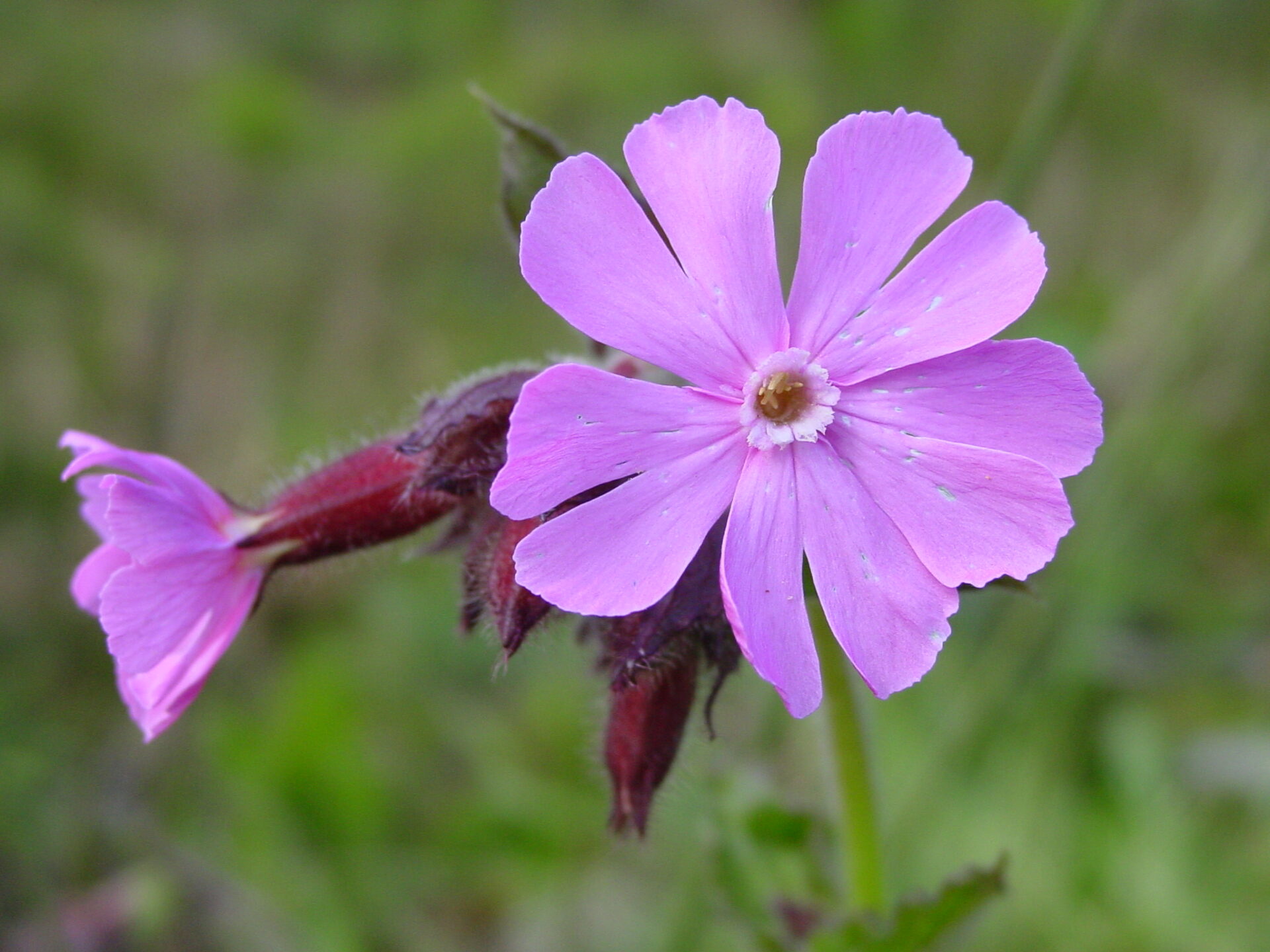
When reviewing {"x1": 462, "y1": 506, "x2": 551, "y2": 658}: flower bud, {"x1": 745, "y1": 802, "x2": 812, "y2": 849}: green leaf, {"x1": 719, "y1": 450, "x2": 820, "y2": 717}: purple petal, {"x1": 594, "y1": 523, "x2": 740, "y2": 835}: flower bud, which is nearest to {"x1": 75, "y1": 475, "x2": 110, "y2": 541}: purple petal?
{"x1": 462, "y1": 506, "x2": 551, "y2": 658}: flower bud

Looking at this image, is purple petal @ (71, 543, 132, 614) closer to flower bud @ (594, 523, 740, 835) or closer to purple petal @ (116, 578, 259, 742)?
purple petal @ (116, 578, 259, 742)

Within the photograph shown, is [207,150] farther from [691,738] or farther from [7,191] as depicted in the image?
[691,738]

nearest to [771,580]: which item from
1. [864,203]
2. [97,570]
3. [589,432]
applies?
[589,432]

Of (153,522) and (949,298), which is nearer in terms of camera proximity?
(949,298)

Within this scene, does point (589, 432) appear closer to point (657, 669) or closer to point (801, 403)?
point (801, 403)

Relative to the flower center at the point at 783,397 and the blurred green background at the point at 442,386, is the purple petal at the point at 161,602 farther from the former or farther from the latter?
the flower center at the point at 783,397
